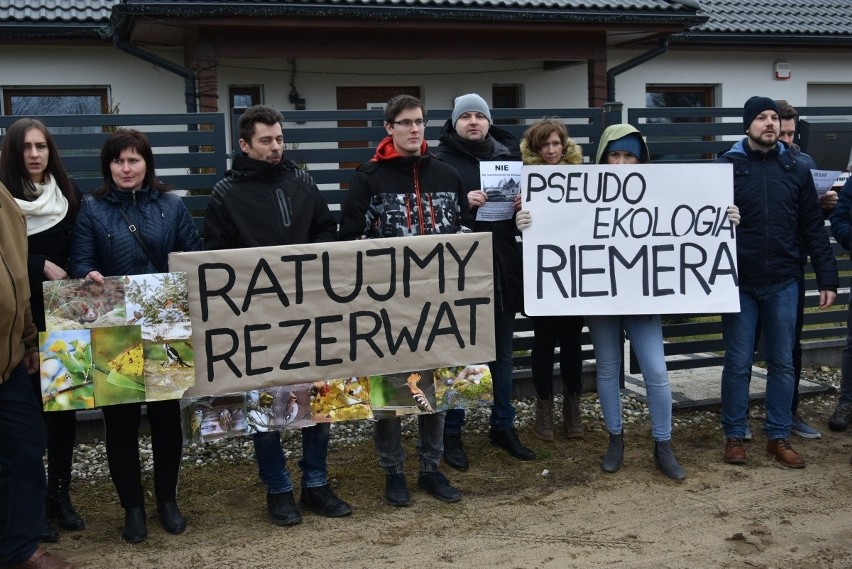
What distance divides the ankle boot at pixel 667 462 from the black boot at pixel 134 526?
9.41ft

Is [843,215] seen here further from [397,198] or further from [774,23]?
[774,23]

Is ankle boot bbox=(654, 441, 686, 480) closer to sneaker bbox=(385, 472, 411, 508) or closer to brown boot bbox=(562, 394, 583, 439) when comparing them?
brown boot bbox=(562, 394, 583, 439)

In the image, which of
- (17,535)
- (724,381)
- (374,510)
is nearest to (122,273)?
(17,535)

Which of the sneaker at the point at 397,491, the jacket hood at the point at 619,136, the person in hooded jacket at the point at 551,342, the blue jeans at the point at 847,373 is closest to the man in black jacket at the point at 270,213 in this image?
the sneaker at the point at 397,491

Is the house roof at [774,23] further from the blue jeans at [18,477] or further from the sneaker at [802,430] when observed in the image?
the blue jeans at [18,477]

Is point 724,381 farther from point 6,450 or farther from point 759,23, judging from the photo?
point 759,23

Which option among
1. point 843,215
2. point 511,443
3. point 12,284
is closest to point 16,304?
point 12,284

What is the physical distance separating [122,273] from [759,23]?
12.6 metres

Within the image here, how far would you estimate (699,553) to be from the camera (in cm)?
432

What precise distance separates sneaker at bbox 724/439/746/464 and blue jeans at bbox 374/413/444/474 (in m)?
1.83

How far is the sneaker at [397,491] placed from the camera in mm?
4938

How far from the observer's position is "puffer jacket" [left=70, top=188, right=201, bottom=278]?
14.5ft

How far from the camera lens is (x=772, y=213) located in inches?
213

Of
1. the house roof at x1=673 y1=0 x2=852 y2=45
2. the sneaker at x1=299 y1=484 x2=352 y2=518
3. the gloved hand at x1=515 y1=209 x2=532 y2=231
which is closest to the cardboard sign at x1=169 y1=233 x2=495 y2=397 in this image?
the gloved hand at x1=515 y1=209 x2=532 y2=231
